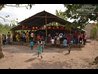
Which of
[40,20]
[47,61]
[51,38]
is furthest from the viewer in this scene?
[40,20]

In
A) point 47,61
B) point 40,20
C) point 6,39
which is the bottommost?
point 47,61

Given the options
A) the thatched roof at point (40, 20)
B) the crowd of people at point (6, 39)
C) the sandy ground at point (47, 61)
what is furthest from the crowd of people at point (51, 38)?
the sandy ground at point (47, 61)

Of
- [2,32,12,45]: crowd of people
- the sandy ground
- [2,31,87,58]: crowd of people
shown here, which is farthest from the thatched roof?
the sandy ground

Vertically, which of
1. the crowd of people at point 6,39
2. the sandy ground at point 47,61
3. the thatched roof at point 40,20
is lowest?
the sandy ground at point 47,61

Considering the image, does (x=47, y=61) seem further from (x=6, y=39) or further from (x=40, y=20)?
(x=40, y=20)

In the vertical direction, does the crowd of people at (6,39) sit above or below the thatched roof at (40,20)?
below

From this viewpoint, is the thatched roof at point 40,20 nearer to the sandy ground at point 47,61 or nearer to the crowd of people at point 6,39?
the crowd of people at point 6,39

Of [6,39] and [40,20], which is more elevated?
[40,20]

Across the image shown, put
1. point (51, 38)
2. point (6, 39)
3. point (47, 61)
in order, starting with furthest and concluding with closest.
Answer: point (6, 39), point (51, 38), point (47, 61)

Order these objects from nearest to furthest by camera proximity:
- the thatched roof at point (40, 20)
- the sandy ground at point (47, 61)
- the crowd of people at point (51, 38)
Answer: the sandy ground at point (47, 61)
the crowd of people at point (51, 38)
the thatched roof at point (40, 20)

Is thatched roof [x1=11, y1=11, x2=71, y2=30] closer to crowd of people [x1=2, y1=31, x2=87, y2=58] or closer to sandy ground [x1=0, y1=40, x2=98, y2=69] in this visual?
crowd of people [x1=2, y1=31, x2=87, y2=58]

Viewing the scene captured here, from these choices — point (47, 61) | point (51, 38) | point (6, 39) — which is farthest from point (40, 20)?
point (47, 61)

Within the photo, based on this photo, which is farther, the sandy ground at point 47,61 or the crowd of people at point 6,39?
the crowd of people at point 6,39

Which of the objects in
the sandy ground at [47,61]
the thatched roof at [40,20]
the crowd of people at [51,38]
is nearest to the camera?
the sandy ground at [47,61]
